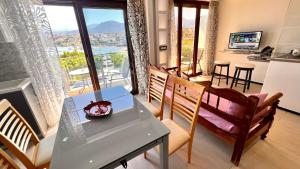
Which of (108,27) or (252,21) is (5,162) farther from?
(252,21)

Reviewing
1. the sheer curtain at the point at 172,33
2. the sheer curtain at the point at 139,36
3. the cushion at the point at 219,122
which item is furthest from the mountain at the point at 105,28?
the cushion at the point at 219,122

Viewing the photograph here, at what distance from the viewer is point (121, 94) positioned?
1657 mm

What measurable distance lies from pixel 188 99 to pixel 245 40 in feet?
11.1

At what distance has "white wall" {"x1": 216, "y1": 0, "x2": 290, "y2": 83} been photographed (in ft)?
10.4

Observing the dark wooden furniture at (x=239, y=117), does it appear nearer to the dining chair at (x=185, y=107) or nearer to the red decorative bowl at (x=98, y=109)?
the dining chair at (x=185, y=107)

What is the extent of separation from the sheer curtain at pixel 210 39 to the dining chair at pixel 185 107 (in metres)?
3.34

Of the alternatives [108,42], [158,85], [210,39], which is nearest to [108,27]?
[108,42]

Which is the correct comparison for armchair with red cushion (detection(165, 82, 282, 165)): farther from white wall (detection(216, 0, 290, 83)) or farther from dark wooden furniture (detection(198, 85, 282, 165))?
white wall (detection(216, 0, 290, 83))

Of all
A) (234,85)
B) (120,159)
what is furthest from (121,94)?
(234,85)

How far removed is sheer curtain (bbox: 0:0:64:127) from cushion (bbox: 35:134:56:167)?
113 centimetres

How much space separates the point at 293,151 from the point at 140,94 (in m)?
2.61

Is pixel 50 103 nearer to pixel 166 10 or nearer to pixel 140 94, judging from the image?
pixel 140 94

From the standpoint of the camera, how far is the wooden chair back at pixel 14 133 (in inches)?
39.2

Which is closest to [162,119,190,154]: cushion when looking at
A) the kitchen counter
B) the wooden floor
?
the wooden floor
